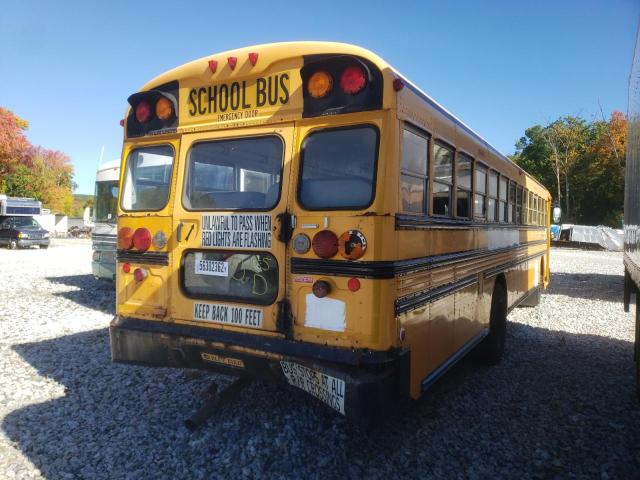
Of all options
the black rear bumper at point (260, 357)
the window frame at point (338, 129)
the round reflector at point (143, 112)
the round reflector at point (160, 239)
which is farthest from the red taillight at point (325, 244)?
the round reflector at point (143, 112)

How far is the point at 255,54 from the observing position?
10.5ft

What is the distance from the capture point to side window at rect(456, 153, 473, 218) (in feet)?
12.6

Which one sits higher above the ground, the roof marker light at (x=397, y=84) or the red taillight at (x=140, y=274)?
the roof marker light at (x=397, y=84)

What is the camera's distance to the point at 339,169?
2969 millimetres

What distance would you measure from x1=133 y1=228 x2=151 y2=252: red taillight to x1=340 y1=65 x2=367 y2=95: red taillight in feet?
5.92

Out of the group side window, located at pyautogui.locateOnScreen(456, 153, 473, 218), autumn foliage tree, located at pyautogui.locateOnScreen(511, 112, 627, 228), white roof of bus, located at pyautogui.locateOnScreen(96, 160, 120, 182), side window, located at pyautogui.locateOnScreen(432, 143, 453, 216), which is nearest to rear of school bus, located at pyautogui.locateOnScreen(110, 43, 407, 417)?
side window, located at pyautogui.locateOnScreen(432, 143, 453, 216)

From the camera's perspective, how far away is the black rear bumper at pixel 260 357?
268 cm

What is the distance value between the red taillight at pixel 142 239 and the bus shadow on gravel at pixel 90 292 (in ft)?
16.0

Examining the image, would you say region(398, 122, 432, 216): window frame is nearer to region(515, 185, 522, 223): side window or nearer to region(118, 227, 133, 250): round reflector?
region(118, 227, 133, 250): round reflector

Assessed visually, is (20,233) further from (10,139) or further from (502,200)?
(502,200)

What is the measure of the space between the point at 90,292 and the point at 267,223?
8304 millimetres

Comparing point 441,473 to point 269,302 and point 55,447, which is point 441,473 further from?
point 55,447

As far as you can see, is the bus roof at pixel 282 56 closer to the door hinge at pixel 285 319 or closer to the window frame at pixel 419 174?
the window frame at pixel 419 174

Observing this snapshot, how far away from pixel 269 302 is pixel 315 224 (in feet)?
2.03
